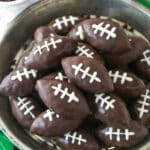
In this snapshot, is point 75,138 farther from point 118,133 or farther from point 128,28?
point 128,28

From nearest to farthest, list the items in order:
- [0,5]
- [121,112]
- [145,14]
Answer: [121,112] → [145,14] → [0,5]

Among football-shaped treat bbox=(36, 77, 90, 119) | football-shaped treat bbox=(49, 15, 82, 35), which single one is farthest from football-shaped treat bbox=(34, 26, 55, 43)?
football-shaped treat bbox=(36, 77, 90, 119)

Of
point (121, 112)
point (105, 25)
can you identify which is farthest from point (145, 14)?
point (121, 112)

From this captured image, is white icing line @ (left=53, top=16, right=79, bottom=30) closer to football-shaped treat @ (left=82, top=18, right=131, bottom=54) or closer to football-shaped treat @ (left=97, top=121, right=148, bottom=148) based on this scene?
football-shaped treat @ (left=82, top=18, right=131, bottom=54)

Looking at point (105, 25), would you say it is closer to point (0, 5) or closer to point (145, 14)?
point (145, 14)

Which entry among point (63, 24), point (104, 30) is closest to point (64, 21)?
point (63, 24)
